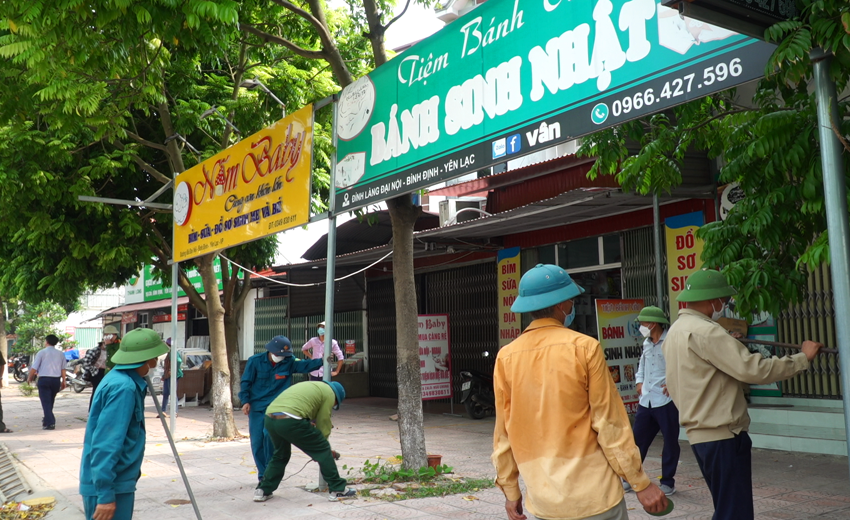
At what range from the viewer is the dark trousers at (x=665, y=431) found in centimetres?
657

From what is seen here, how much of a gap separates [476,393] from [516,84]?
352 inches

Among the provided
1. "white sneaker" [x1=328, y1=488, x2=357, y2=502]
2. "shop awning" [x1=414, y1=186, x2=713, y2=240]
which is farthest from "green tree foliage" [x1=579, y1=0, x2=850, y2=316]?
"white sneaker" [x1=328, y1=488, x2=357, y2=502]

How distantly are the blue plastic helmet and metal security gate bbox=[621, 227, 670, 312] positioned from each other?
26.4 feet

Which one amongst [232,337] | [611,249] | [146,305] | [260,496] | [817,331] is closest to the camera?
[260,496]

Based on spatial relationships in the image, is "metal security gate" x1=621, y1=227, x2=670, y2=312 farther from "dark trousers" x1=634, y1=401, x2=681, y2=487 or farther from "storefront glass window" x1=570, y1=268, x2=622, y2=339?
"dark trousers" x1=634, y1=401, x2=681, y2=487

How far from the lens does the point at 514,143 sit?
5539 mm

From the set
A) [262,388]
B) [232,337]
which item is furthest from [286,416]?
[232,337]

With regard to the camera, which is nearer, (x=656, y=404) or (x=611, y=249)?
(x=656, y=404)

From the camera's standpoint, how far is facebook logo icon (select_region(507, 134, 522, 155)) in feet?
18.0

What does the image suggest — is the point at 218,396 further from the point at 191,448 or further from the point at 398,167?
the point at 398,167

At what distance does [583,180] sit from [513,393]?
876 centimetres

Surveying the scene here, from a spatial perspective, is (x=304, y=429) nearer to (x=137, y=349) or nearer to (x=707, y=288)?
(x=137, y=349)

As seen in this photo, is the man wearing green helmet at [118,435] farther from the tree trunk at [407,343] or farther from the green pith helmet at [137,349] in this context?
the tree trunk at [407,343]

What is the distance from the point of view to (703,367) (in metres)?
4.11
